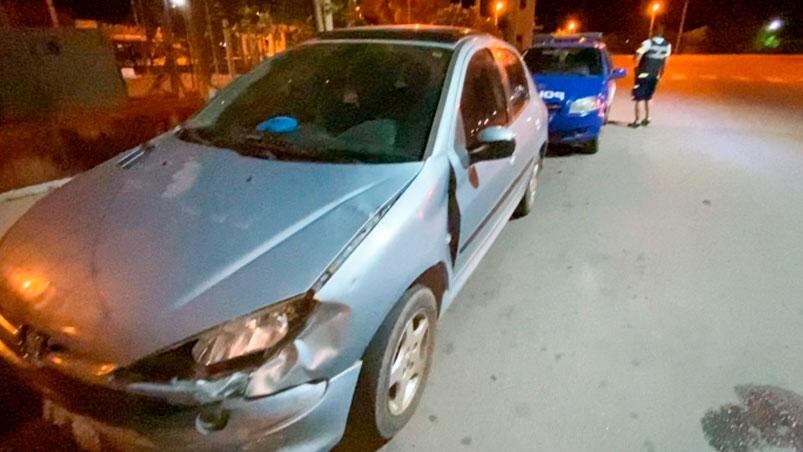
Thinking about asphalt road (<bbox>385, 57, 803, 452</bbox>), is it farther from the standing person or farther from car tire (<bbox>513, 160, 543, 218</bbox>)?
the standing person

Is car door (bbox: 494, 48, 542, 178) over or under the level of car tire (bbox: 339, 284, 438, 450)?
over

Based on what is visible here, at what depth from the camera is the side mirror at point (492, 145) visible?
266 cm

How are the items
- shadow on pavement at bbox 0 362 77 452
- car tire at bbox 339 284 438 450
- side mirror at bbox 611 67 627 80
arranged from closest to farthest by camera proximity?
car tire at bbox 339 284 438 450 < shadow on pavement at bbox 0 362 77 452 < side mirror at bbox 611 67 627 80

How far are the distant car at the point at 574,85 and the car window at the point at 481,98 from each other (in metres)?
3.43

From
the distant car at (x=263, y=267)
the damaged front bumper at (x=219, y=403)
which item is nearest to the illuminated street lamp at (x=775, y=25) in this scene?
the distant car at (x=263, y=267)

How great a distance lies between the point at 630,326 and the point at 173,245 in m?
2.61

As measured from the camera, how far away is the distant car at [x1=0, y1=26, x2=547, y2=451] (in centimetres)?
162

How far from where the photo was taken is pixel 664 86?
637 inches

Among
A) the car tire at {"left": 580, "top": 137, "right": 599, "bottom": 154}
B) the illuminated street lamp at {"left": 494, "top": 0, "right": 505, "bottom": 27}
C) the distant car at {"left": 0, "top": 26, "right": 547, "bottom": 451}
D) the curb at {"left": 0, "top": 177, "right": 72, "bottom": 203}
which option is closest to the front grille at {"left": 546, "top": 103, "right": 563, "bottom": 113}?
the car tire at {"left": 580, "top": 137, "right": 599, "bottom": 154}

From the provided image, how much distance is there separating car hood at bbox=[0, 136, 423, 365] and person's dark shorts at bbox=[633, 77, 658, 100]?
7987mm

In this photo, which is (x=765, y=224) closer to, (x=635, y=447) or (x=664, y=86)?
(x=635, y=447)

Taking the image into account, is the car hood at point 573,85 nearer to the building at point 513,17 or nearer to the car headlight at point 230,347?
the car headlight at point 230,347

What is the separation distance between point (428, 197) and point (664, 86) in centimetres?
1656

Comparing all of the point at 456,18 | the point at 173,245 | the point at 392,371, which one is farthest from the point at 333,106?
the point at 456,18
